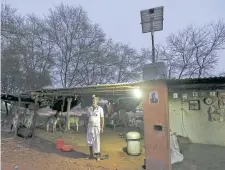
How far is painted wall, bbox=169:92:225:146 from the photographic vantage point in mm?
9145

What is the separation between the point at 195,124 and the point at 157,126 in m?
4.17

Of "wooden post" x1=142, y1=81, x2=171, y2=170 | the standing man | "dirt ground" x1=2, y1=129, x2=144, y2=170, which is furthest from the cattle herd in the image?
"wooden post" x1=142, y1=81, x2=171, y2=170

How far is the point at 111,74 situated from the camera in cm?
2508

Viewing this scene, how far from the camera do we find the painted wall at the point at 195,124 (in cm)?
914

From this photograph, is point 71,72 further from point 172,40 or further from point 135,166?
point 135,166

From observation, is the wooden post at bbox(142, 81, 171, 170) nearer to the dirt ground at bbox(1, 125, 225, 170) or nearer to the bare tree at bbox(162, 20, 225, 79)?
the dirt ground at bbox(1, 125, 225, 170)

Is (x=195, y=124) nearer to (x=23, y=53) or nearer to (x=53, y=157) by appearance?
(x=53, y=157)

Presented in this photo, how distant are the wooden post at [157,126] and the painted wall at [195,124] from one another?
386 cm

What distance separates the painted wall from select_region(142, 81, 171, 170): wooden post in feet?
12.7

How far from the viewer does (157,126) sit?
20.5 feet

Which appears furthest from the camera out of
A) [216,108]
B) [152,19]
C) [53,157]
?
[152,19]

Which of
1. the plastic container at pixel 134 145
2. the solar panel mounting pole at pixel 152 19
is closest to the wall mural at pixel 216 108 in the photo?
the plastic container at pixel 134 145

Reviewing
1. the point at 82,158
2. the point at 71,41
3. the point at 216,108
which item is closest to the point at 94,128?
the point at 82,158

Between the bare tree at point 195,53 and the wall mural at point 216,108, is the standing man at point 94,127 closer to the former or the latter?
the wall mural at point 216,108
